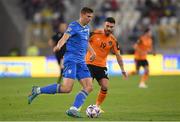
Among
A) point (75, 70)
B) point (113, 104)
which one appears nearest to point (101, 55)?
point (75, 70)

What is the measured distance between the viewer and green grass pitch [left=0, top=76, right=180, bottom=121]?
535 inches

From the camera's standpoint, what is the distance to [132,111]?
15062 mm

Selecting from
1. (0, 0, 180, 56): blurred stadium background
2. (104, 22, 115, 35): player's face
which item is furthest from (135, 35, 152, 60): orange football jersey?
(104, 22, 115, 35): player's face

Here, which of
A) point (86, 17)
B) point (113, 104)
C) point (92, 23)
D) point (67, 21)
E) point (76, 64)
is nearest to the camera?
point (86, 17)

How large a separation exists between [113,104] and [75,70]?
379 cm

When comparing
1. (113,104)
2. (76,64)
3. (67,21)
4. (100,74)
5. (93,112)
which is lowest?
(113,104)

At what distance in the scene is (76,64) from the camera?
1368 cm

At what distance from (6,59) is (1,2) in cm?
650

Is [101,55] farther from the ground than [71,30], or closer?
closer

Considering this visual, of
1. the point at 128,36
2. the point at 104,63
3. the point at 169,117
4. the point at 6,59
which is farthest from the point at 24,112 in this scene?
the point at 128,36

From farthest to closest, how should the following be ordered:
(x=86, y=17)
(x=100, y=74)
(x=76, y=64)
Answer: (x=100, y=74) < (x=76, y=64) < (x=86, y=17)

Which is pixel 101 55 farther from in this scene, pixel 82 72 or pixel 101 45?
pixel 82 72

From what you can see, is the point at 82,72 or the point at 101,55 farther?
the point at 101,55

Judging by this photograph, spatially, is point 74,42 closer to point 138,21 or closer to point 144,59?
point 144,59
